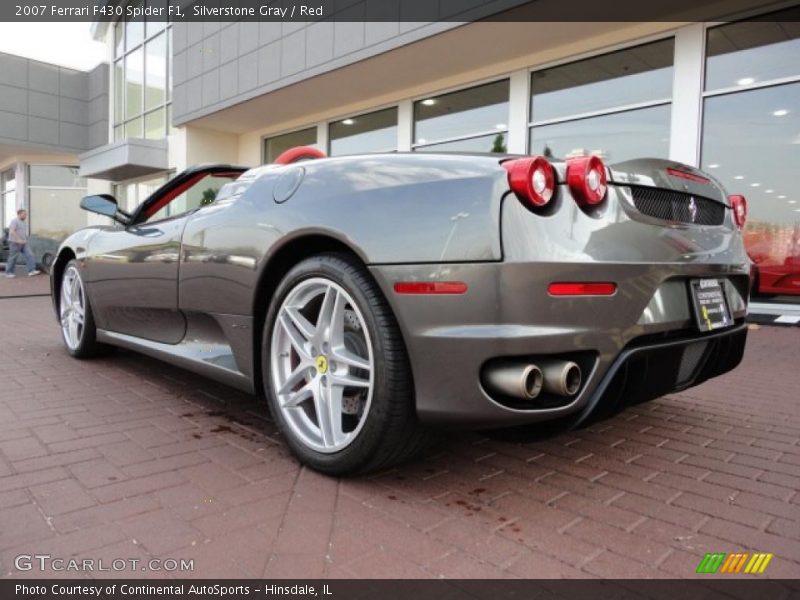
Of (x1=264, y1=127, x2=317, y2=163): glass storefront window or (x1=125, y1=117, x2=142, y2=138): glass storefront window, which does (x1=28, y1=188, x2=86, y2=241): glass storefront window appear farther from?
(x1=264, y1=127, x2=317, y2=163): glass storefront window

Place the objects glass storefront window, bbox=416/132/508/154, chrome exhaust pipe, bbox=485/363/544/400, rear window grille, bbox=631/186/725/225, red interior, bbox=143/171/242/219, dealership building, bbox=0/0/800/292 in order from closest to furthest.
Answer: chrome exhaust pipe, bbox=485/363/544/400 < rear window grille, bbox=631/186/725/225 < red interior, bbox=143/171/242/219 < dealership building, bbox=0/0/800/292 < glass storefront window, bbox=416/132/508/154

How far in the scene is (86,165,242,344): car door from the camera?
123 inches

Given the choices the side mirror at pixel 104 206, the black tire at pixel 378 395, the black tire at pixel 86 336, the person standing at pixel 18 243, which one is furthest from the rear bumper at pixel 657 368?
the person standing at pixel 18 243

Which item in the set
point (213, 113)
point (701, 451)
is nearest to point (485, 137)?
point (213, 113)

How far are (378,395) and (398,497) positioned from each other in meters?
0.39

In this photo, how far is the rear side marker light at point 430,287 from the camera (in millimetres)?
1862

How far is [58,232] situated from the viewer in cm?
2364

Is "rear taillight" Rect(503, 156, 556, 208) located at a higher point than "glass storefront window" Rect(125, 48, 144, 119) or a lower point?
lower

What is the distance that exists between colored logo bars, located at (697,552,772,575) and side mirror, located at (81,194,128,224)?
368cm

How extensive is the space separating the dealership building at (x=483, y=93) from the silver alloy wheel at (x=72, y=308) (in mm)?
3396

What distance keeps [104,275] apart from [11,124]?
20860mm

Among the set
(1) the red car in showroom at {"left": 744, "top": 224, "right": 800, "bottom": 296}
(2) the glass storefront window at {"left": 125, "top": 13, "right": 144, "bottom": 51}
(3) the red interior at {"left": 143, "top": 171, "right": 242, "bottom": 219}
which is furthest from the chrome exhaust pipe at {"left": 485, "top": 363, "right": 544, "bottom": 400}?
(2) the glass storefront window at {"left": 125, "top": 13, "right": 144, "bottom": 51}

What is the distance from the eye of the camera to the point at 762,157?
294 inches
